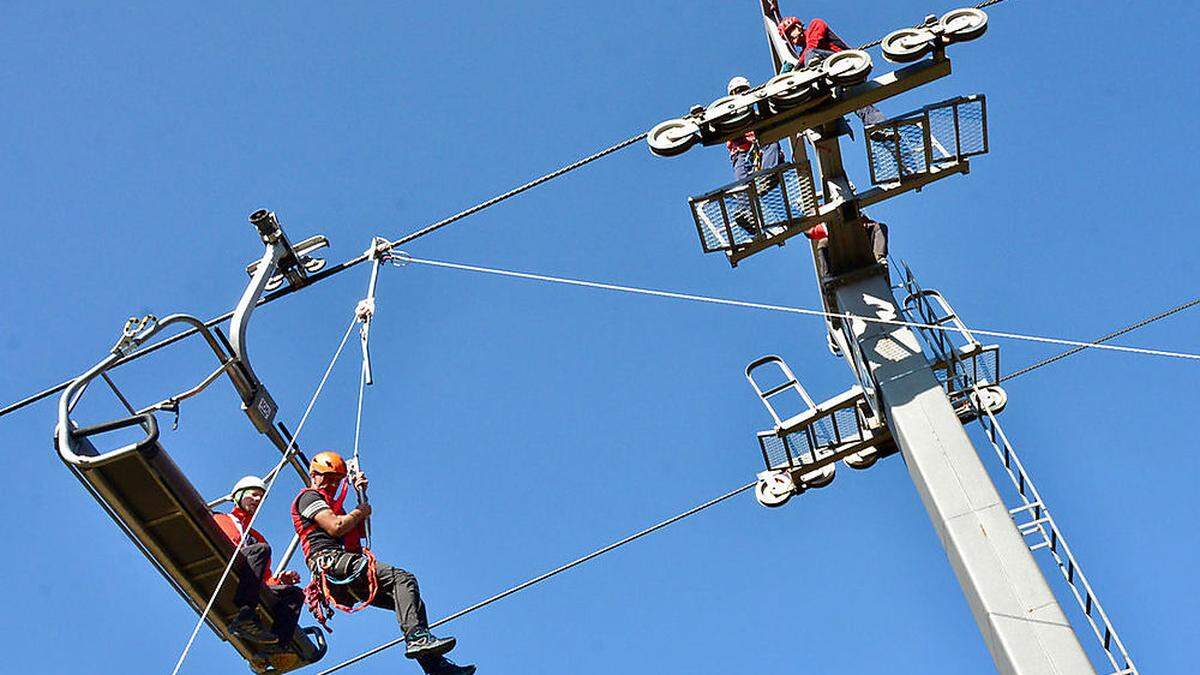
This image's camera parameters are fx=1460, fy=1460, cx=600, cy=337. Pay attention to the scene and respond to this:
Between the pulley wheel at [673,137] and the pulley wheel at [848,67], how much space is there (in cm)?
72

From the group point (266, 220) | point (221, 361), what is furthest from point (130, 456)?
point (266, 220)

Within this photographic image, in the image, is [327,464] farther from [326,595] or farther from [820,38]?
[820,38]

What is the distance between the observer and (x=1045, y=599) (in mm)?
6285

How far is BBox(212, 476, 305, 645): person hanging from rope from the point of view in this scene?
25.8 ft

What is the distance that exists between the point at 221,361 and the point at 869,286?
3.56 m

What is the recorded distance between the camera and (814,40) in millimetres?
8844

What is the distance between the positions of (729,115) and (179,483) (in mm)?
3276

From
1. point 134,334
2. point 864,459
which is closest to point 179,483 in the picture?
point 134,334

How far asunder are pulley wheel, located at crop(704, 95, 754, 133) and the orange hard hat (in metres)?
2.98

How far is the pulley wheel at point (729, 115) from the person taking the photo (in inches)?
290

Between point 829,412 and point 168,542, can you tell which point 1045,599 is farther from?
point 168,542

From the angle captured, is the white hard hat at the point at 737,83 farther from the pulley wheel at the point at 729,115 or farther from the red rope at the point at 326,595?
the red rope at the point at 326,595

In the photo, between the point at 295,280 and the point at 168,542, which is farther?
the point at 295,280

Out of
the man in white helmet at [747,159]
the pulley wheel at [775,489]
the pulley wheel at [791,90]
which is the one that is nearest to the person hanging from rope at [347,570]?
the pulley wheel at [775,489]
